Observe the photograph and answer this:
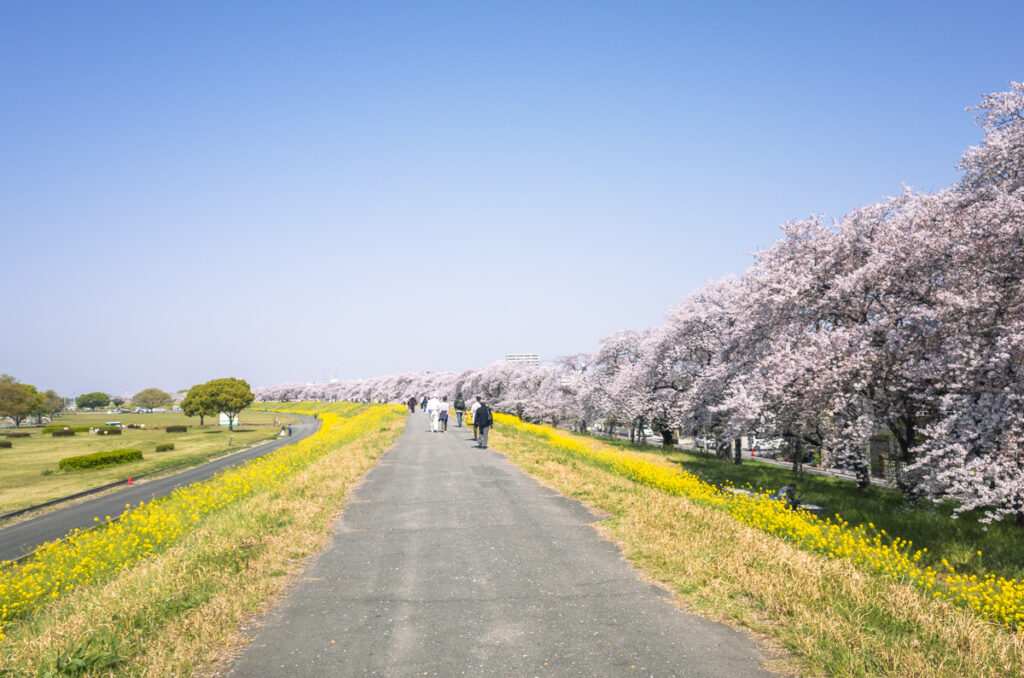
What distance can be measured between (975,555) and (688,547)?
852 centimetres

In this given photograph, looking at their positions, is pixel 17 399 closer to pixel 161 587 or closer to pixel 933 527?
pixel 161 587

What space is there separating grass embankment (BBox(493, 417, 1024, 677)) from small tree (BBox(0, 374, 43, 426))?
125432 mm

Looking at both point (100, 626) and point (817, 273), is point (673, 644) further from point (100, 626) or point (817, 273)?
point (817, 273)

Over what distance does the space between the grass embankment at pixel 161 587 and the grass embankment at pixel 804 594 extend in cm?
579

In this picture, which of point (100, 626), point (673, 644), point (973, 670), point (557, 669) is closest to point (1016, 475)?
point (973, 670)

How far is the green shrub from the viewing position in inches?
1971

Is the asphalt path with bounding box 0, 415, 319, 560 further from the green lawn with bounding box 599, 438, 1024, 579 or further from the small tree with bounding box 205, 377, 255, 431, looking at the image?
the small tree with bounding box 205, 377, 255, 431

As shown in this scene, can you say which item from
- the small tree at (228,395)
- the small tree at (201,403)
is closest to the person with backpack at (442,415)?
the small tree at (228,395)

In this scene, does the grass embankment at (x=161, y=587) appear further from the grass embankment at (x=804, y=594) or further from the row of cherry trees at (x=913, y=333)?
the row of cherry trees at (x=913, y=333)

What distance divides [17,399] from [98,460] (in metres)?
69.8

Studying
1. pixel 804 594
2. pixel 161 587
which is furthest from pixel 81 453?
pixel 804 594

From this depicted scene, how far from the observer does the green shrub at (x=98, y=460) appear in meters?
50.1

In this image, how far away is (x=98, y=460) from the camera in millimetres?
52062

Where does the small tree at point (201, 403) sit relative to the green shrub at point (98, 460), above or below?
above
